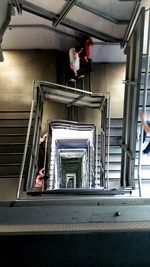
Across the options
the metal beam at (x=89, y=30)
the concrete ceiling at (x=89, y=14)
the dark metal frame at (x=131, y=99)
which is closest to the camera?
the dark metal frame at (x=131, y=99)

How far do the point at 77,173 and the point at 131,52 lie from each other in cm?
485

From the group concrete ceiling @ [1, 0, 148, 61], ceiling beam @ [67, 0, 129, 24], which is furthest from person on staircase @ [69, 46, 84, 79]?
ceiling beam @ [67, 0, 129, 24]

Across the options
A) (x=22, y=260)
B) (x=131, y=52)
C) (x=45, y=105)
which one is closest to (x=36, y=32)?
(x=45, y=105)

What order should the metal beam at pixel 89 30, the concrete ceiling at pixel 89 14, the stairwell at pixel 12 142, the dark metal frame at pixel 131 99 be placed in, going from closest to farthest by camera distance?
the dark metal frame at pixel 131 99, the concrete ceiling at pixel 89 14, the metal beam at pixel 89 30, the stairwell at pixel 12 142

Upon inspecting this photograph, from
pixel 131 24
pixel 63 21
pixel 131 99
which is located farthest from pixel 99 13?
pixel 131 99

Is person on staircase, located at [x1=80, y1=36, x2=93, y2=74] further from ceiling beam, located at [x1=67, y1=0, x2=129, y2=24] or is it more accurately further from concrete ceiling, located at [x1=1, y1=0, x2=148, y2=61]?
ceiling beam, located at [x1=67, y1=0, x2=129, y2=24]

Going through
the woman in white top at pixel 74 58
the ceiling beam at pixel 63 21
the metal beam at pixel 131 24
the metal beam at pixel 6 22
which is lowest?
the metal beam at pixel 6 22

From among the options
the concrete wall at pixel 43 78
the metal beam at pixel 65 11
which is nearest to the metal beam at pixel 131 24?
the metal beam at pixel 65 11

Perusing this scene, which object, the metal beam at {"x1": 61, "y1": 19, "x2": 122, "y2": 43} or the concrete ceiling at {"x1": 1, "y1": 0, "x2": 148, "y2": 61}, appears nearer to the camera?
the concrete ceiling at {"x1": 1, "y1": 0, "x2": 148, "y2": 61}

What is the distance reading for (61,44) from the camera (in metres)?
5.77

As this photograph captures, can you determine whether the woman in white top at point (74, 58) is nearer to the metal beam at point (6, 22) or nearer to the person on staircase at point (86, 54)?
the person on staircase at point (86, 54)

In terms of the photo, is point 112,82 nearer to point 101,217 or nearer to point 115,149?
point 115,149

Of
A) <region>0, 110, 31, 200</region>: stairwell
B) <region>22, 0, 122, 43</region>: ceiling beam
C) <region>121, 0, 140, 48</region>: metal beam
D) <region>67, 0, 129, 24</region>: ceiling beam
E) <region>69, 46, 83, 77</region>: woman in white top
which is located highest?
<region>69, 46, 83, 77</region>: woman in white top

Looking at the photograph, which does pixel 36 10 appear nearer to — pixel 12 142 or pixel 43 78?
pixel 43 78
